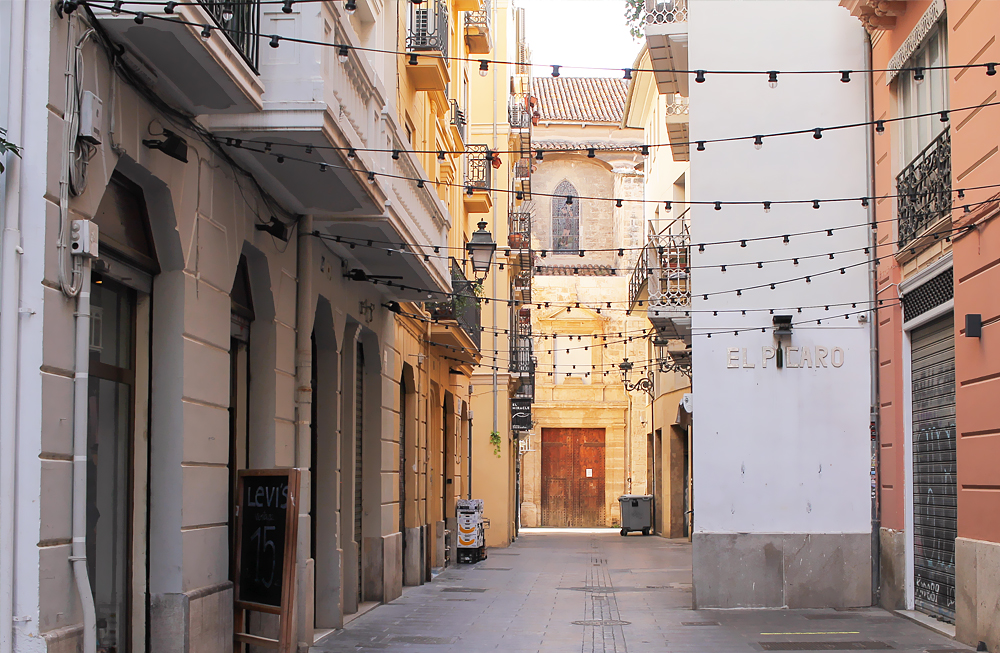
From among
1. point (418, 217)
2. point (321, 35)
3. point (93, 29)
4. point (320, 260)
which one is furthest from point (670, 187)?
point (93, 29)

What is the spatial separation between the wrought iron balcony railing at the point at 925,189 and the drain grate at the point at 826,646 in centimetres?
452

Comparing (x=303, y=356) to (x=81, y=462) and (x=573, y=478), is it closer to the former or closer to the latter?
(x=81, y=462)

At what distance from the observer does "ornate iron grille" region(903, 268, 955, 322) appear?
476 inches

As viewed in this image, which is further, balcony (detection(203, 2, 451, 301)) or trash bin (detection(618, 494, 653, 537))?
trash bin (detection(618, 494, 653, 537))

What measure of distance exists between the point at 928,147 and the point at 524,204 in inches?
1128

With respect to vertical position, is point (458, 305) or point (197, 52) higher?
point (197, 52)

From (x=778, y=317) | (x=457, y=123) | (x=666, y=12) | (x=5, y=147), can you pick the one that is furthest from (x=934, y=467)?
(x=457, y=123)

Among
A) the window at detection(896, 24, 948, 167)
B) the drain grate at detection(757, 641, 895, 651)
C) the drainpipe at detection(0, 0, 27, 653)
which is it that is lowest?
the drain grate at detection(757, 641, 895, 651)

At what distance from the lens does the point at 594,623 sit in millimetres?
13383

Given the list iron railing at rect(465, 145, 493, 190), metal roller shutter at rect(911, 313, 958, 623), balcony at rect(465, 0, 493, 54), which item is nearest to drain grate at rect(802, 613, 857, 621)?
metal roller shutter at rect(911, 313, 958, 623)

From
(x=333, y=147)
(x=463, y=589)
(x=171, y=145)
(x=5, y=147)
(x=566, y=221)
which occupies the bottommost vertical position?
(x=463, y=589)

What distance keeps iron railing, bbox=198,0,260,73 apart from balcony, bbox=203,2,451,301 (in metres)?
0.18

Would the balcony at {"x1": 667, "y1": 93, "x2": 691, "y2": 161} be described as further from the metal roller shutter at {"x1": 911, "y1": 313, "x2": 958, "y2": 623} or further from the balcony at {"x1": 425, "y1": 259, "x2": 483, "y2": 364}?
the metal roller shutter at {"x1": 911, "y1": 313, "x2": 958, "y2": 623}

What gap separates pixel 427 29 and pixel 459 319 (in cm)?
599
